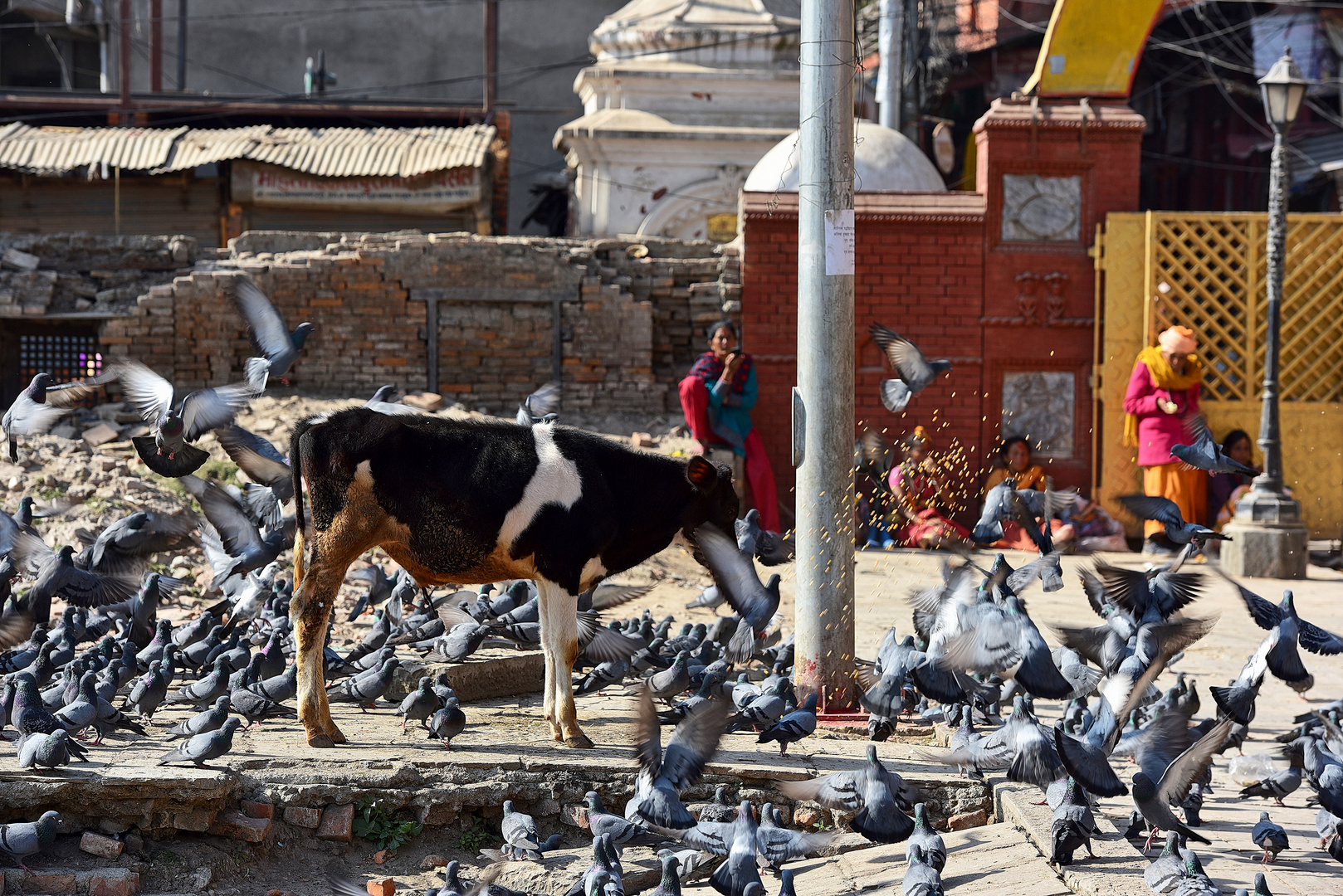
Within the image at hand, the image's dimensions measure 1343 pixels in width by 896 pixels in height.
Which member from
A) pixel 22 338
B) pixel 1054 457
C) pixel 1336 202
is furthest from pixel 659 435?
pixel 1336 202

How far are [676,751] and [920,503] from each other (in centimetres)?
793

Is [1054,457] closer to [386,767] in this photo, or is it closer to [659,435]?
[659,435]

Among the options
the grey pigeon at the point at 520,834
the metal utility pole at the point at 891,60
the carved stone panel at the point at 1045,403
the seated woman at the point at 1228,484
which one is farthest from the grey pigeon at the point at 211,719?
the metal utility pole at the point at 891,60

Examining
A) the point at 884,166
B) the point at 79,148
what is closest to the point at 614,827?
the point at 884,166

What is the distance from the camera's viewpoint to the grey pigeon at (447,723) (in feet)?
18.4

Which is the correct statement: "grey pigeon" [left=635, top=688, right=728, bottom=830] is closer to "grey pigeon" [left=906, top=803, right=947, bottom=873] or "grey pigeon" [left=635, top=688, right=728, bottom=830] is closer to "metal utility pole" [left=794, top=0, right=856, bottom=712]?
"grey pigeon" [left=906, top=803, right=947, bottom=873]

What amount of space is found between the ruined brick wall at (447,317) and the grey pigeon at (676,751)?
8.64 metres

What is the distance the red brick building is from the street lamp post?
1.47m

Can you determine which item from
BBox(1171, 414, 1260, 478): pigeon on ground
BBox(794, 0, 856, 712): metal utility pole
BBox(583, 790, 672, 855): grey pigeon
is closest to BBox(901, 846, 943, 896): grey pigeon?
BBox(583, 790, 672, 855): grey pigeon

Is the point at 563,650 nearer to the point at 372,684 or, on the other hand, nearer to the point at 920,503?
the point at 372,684

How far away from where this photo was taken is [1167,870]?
4.43 m

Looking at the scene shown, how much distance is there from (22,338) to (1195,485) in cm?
1186

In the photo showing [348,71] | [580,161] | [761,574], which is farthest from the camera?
[348,71]

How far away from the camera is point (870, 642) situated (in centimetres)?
870
